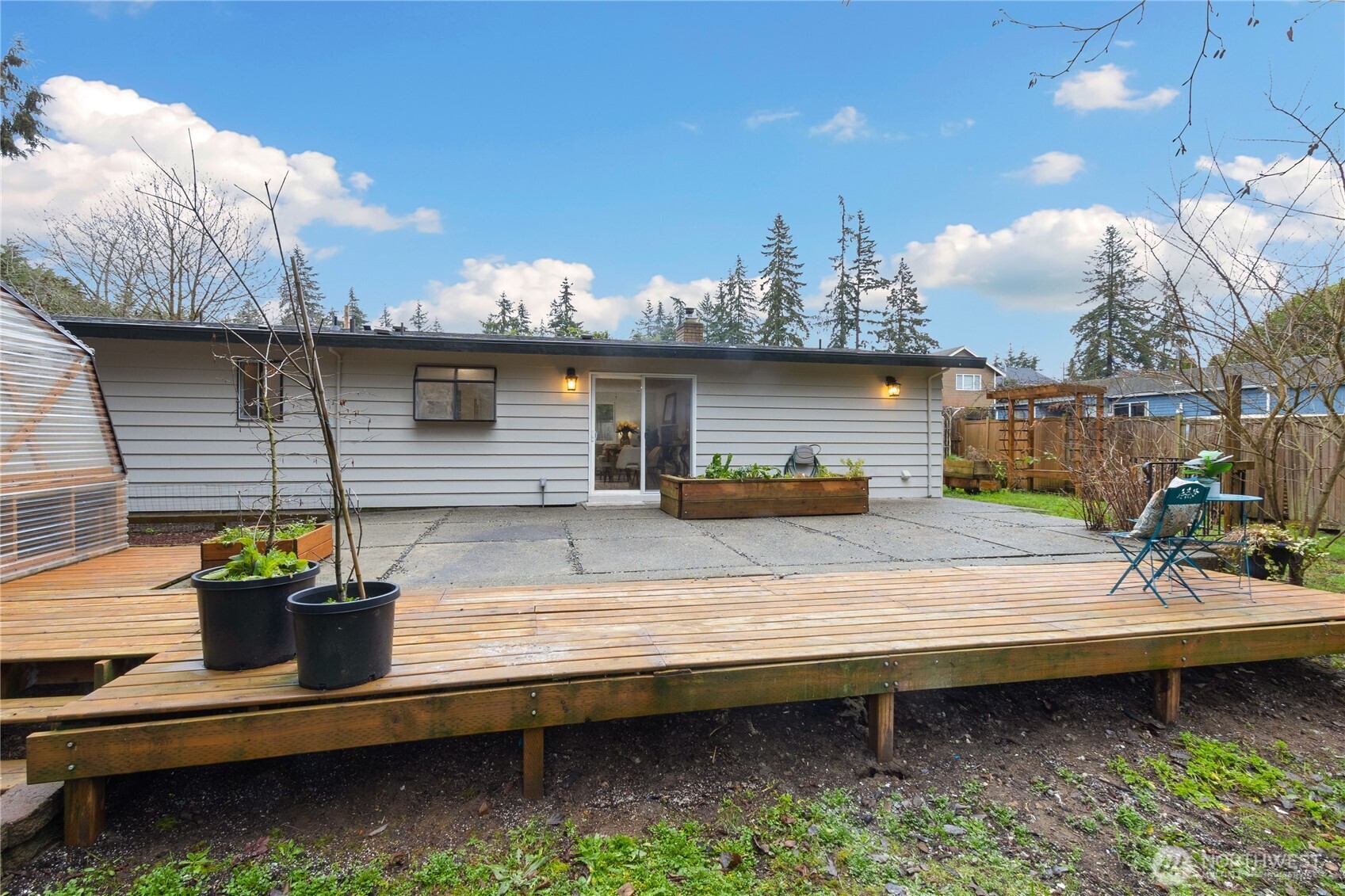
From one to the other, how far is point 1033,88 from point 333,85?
9.46 m

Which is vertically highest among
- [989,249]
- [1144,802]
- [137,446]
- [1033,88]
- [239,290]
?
[989,249]

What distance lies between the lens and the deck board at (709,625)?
1830mm

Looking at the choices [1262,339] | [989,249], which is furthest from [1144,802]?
[989,249]

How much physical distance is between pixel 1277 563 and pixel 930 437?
Result: 5.02 meters

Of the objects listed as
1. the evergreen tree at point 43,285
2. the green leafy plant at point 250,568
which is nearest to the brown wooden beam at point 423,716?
the green leafy plant at point 250,568

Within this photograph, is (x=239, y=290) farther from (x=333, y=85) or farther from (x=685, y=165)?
(x=685, y=165)

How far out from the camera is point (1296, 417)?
15.7 feet

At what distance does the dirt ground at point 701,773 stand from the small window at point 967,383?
3037cm

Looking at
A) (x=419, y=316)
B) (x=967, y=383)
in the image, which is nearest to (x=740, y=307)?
(x=967, y=383)

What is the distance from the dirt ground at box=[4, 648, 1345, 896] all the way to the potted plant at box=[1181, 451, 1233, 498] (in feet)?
3.37

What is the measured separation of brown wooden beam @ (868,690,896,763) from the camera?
7.13 feet

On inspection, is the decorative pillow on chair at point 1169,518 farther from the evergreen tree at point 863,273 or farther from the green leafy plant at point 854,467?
the evergreen tree at point 863,273

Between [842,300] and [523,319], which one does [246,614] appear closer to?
[842,300]

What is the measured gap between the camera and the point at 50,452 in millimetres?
3504
